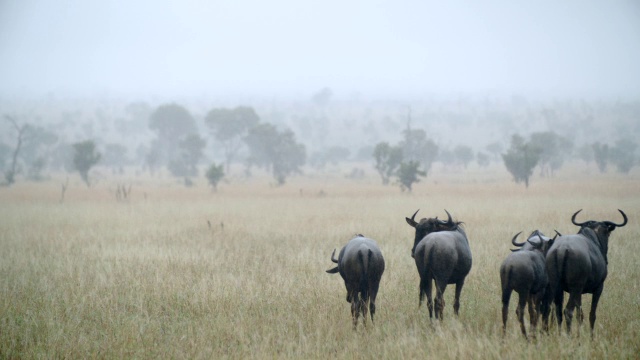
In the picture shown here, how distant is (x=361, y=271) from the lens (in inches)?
296

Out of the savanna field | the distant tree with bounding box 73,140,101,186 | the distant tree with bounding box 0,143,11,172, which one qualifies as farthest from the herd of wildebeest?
the distant tree with bounding box 0,143,11,172

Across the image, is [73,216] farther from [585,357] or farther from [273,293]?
[585,357]

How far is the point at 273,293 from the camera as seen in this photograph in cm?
977

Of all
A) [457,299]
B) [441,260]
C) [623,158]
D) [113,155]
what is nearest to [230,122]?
[113,155]

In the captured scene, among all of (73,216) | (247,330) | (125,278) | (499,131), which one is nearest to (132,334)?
(247,330)

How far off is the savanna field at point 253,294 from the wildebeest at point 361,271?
0.38m

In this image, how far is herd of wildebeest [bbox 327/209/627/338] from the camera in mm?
6840

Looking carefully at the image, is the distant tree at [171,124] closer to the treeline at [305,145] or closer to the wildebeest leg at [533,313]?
the treeline at [305,145]

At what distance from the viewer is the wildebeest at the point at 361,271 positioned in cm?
750

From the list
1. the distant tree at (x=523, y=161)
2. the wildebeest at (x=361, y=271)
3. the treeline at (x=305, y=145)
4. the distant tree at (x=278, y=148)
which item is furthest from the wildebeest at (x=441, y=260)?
the distant tree at (x=278, y=148)

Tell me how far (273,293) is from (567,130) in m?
108

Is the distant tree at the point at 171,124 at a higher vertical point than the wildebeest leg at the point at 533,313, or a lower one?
higher

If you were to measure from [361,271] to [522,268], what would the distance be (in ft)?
7.44

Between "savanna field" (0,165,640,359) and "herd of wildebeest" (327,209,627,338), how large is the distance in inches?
16.1
